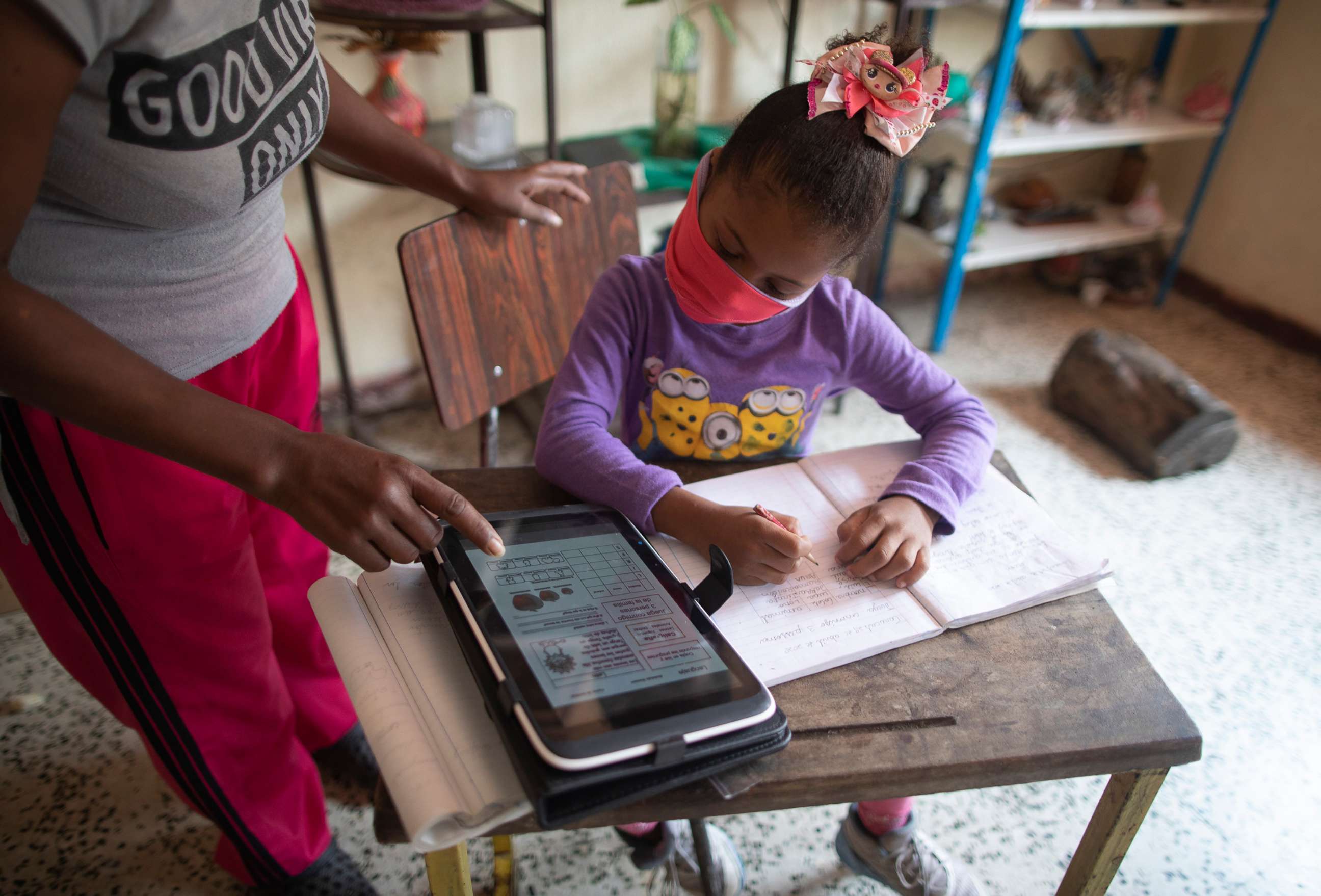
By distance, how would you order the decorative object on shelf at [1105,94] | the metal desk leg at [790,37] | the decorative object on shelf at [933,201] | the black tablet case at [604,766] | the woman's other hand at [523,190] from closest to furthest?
the black tablet case at [604,766] → the woman's other hand at [523,190] → the metal desk leg at [790,37] → the decorative object on shelf at [933,201] → the decorative object on shelf at [1105,94]

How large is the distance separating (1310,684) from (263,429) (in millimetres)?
1998

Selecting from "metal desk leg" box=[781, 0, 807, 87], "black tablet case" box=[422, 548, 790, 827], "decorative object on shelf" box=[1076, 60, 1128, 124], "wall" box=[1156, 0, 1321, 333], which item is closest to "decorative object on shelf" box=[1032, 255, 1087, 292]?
"wall" box=[1156, 0, 1321, 333]

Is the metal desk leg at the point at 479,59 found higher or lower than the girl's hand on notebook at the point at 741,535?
higher

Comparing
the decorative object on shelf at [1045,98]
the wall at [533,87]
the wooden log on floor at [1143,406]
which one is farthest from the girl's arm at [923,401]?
the decorative object on shelf at [1045,98]

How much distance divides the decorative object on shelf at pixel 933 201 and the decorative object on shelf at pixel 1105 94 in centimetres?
49

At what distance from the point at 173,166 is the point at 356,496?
1.07ft

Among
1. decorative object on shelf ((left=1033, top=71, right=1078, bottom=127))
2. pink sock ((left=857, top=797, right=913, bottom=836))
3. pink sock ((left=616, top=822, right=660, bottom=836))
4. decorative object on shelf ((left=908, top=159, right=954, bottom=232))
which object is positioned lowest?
pink sock ((left=616, top=822, right=660, bottom=836))

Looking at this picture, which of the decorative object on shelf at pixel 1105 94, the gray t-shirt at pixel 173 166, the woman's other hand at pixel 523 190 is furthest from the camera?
the decorative object on shelf at pixel 1105 94

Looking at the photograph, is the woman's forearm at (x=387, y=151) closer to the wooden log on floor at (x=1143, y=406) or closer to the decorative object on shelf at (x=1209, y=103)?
the wooden log on floor at (x=1143, y=406)

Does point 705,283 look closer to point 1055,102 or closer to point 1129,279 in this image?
point 1055,102

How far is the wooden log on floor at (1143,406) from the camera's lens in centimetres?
225

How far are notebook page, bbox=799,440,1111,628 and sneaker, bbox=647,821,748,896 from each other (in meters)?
0.62

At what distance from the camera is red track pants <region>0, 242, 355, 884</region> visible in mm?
874

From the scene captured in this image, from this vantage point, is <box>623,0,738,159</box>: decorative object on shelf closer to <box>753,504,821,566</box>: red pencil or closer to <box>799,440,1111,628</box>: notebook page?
<box>799,440,1111,628</box>: notebook page
